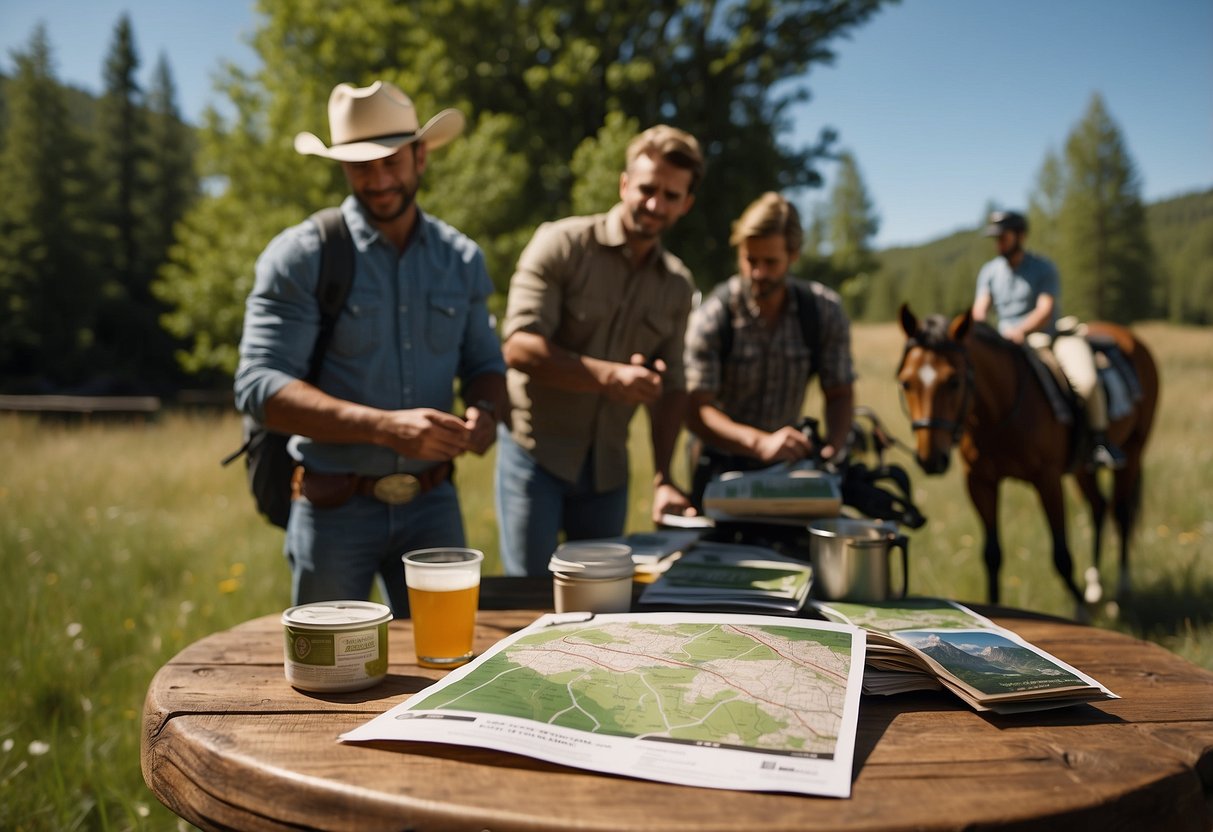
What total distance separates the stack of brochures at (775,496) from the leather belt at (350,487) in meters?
0.88

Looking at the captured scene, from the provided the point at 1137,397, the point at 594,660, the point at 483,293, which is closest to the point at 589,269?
the point at 483,293

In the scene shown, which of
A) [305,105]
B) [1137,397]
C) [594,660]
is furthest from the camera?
[305,105]

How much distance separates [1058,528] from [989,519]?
0.40m

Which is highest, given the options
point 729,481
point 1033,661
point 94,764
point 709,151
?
point 709,151

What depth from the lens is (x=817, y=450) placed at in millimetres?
2697

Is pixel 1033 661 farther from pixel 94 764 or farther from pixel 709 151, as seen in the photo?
pixel 709 151

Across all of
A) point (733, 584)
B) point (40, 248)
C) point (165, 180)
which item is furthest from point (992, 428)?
point (165, 180)

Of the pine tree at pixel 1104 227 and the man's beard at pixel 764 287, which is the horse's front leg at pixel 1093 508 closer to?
the man's beard at pixel 764 287

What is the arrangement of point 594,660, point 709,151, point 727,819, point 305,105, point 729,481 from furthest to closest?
point 709,151
point 305,105
point 729,481
point 594,660
point 727,819

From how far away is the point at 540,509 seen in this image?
3.09m

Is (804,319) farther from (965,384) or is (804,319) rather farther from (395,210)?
(965,384)

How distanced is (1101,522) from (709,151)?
1194 centimetres

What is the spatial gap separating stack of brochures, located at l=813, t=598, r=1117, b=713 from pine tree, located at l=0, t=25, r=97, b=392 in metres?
38.1

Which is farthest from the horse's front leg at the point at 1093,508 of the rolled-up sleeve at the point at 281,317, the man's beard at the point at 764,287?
the rolled-up sleeve at the point at 281,317
